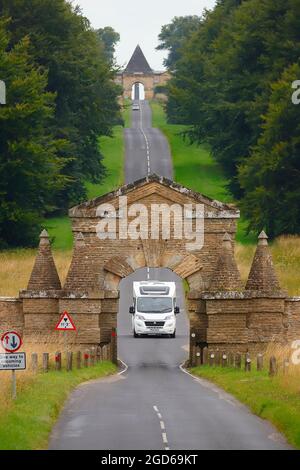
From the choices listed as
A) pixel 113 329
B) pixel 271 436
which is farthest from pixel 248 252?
pixel 271 436

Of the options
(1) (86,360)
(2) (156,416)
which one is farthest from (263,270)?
(2) (156,416)

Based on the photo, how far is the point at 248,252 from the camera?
233ft

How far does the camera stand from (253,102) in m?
86.4

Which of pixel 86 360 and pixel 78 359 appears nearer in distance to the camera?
pixel 78 359

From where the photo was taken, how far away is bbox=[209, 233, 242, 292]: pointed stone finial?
154ft

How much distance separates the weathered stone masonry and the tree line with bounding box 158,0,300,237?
84.9 feet

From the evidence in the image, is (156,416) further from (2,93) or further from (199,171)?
(199,171)

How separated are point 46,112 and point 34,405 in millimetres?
45120

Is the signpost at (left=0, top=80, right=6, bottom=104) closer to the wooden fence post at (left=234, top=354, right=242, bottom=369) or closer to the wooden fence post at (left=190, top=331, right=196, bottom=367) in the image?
the wooden fence post at (left=190, top=331, right=196, bottom=367)

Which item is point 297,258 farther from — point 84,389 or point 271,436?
point 271,436

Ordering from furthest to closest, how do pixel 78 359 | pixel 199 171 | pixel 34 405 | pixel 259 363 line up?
pixel 199 171
pixel 78 359
pixel 259 363
pixel 34 405

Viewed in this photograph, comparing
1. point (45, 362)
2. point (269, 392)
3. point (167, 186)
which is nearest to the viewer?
point (269, 392)

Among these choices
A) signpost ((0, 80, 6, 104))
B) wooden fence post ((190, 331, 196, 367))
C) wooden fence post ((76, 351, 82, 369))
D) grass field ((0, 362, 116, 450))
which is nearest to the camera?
grass field ((0, 362, 116, 450))

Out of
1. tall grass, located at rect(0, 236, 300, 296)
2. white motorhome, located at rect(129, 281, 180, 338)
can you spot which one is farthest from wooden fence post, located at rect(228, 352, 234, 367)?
white motorhome, located at rect(129, 281, 180, 338)
